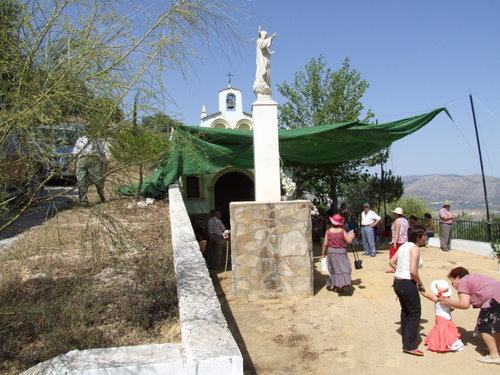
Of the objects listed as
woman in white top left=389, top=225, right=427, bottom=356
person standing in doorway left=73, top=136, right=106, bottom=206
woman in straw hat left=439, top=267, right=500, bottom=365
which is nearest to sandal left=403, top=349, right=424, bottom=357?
woman in white top left=389, top=225, right=427, bottom=356

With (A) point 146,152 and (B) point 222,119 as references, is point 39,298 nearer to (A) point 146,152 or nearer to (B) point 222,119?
(A) point 146,152

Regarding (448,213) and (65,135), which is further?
(448,213)

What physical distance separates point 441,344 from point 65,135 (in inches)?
175

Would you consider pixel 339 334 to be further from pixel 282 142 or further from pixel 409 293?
pixel 282 142

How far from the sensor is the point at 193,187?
590 inches

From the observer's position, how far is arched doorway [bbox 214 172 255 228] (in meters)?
16.4

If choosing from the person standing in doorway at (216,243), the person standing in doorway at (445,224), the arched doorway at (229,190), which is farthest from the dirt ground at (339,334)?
the arched doorway at (229,190)

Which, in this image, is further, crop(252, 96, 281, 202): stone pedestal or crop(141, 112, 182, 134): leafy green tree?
crop(252, 96, 281, 202): stone pedestal

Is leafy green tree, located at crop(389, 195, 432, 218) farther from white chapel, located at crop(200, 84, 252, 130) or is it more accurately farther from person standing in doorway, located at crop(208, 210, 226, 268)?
person standing in doorway, located at crop(208, 210, 226, 268)

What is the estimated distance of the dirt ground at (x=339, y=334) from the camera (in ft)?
14.4

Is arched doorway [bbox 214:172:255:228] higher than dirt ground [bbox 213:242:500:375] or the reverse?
higher

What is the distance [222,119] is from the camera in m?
18.9

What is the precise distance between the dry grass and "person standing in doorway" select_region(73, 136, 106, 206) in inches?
8.8

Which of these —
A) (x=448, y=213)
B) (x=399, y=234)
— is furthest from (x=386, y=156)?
(x=399, y=234)
